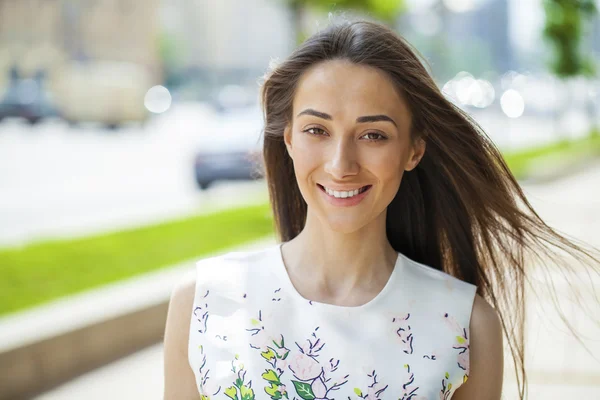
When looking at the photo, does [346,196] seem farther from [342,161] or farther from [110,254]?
[110,254]

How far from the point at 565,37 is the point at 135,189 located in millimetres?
11045

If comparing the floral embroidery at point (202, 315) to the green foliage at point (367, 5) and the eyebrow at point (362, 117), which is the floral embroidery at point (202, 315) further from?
the green foliage at point (367, 5)

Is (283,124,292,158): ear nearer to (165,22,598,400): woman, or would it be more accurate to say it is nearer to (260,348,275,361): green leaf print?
(165,22,598,400): woman

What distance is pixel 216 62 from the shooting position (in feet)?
203

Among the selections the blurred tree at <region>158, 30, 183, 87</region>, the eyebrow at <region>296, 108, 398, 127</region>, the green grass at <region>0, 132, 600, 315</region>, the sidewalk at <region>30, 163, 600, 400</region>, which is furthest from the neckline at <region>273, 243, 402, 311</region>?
the blurred tree at <region>158, 30, 183, 87</region>

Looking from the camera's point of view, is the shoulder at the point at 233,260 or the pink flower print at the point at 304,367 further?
the shoulder at the point at 233,260

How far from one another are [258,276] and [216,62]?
6120cm

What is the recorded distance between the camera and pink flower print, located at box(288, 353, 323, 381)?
1.87 meters

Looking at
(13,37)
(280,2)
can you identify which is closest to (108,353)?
(280,2)

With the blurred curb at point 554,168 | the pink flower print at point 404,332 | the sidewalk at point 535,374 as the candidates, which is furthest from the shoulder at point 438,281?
the blurred curb at point 554,168

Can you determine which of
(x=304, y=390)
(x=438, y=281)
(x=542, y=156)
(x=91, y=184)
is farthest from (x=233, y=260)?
(x=542, y=156)

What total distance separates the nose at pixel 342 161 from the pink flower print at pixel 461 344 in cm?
43

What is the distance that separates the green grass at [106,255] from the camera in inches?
208

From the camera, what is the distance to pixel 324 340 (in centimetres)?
191
